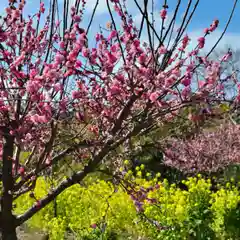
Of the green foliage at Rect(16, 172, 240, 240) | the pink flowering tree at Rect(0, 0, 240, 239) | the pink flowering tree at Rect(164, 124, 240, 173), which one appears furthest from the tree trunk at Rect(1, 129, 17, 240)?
the pink flowering tree at Rect(164, 124, 240, 173)

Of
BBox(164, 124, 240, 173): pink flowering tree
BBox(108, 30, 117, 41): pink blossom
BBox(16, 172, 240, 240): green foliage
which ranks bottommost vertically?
BBox(16, 172, 240, 240): green foliage

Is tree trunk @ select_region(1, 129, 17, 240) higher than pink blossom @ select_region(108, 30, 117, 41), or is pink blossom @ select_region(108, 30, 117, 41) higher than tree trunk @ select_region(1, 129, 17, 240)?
pink blossom @ select_region(108, 30, 117, 41)

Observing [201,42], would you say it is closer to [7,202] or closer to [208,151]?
[7,202]

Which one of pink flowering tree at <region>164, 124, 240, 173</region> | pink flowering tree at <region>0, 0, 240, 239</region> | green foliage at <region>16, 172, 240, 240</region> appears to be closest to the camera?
pink flowering tree at <region>0, 0, 240, 239</region>

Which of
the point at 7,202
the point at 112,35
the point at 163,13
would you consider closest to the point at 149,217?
the point at 7,202

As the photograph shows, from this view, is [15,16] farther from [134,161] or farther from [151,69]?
[134,161]

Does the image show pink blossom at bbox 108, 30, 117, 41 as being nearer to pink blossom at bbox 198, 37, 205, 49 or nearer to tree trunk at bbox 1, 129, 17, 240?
pink blossom at bbox 198, 37, 205, 49

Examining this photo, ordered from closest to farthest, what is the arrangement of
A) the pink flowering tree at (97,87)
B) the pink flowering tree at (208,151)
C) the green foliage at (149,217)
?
1. the pink flowering tree at (97,87)
2. the green foliage at (149,217)
3. the pink flowering tree at (208,151)

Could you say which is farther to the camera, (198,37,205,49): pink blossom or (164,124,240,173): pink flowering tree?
(164,124,240,173): pink flowering tree

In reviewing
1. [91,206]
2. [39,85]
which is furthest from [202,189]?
[39,85]

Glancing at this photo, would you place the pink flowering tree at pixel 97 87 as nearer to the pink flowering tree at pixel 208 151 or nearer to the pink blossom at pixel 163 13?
the pink blossom at pixel 163 13

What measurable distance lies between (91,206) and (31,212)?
362cm

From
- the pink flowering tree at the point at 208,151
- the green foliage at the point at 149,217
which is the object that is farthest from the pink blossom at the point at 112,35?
the pink flowering tree at the point at 208,151

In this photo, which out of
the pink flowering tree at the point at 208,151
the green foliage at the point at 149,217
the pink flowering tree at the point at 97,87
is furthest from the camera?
the pink flowering tree at the point at 208,151
